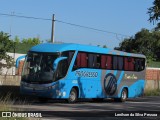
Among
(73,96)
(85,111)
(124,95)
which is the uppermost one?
(73,96)

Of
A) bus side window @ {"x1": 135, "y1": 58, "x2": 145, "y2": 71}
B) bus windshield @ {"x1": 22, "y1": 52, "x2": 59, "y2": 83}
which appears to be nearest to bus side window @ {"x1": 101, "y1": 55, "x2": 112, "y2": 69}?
bus side window @ {"x1": 135, "y1": 58, "x2": 145, "y2": 71}

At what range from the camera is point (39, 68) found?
2588cm

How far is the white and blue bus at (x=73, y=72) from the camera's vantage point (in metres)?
25.6

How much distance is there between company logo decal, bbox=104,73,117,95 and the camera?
29.4 meters

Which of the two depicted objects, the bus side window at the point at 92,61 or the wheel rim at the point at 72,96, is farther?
the bus side window at the point at 92,61

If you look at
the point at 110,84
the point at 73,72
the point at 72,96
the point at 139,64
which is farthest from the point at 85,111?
the point at 139,64

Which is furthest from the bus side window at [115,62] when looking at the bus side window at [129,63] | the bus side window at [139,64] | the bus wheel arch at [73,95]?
the bus wheel arch at [73,95]

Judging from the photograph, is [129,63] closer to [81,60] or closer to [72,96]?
[81,60]

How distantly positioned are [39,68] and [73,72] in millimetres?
1943

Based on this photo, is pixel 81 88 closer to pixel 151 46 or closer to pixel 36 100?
pixel 36 100

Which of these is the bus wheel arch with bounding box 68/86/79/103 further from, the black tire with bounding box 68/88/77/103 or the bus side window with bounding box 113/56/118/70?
→ the bus side window with bounding box 113/56/118/70

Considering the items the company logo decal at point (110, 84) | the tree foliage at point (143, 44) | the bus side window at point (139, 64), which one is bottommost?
the company logo decal at point (110, 84)

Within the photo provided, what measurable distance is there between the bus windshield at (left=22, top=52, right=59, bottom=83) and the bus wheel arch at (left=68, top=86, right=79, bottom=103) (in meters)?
1.79

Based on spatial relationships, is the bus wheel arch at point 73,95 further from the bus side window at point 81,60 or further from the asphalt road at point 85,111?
the asphalt road at point 85,111
